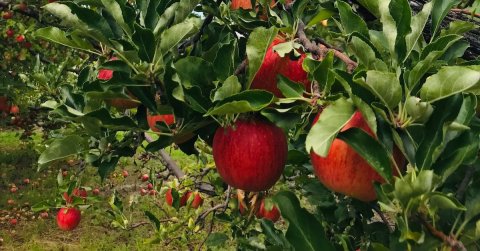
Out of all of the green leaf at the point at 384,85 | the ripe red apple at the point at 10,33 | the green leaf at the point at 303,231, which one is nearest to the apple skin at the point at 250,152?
the green leaf at the point at 303,231

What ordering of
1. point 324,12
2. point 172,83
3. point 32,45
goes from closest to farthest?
point 172,83 → point 324,12 → point 32,45

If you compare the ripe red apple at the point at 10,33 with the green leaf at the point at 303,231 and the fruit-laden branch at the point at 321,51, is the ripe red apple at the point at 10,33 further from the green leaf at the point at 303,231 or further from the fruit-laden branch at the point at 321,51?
the green leaf at the point at 303,231

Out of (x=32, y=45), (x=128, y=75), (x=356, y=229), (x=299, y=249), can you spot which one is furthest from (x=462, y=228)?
(x=32, y=45)

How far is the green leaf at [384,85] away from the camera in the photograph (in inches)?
29.1

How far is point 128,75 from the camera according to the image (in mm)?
1052

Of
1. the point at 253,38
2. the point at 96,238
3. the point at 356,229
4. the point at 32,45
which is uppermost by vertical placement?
the point at 253,38

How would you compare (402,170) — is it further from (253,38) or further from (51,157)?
(51,157)

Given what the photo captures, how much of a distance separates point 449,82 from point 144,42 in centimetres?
55

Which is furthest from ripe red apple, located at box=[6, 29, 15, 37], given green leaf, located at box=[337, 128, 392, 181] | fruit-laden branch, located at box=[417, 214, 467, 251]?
fruit-laden branch, located at box=[417, 214, 467, 251]

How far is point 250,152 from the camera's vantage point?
108 cm

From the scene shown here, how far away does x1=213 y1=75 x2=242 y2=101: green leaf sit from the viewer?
3.08ft

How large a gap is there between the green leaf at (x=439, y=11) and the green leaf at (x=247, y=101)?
37 cm

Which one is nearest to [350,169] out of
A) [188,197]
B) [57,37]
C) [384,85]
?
[384,85]

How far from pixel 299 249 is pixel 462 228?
31 cm
